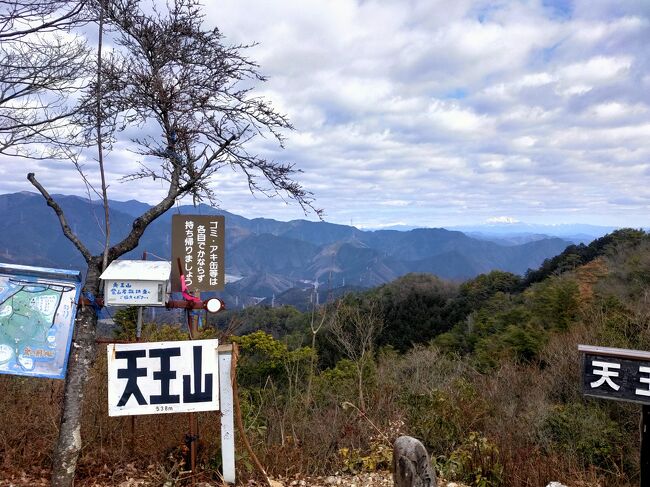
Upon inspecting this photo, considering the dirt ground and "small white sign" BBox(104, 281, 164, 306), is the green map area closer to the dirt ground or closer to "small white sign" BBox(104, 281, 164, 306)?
"small white sign" BBox(104, 281, 164, 306)

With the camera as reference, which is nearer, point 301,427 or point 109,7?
point 109,7

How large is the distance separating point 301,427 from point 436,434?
2353 millimetres

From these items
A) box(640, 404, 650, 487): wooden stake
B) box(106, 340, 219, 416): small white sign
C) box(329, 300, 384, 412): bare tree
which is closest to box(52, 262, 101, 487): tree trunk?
box(106, 340, 219, 416): small white sign

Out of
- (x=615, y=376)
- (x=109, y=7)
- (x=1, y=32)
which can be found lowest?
(x=615, y=376)

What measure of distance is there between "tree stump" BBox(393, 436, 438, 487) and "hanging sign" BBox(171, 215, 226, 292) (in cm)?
195

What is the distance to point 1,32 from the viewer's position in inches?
141

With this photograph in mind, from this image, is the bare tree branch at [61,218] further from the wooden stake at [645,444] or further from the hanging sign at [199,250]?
the wooden stake at [645,444]

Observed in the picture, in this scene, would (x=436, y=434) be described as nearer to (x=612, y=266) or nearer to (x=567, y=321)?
(x=567, y=321)

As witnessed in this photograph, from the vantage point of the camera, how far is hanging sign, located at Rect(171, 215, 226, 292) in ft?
13.1

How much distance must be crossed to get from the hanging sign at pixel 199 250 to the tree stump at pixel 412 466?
6.39 feet

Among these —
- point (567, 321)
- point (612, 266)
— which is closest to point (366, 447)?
point (567, 321)

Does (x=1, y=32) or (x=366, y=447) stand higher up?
(x=1, y=32)

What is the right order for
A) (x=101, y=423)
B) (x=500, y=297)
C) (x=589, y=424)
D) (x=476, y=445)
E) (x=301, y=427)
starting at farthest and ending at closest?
(x=500, y=297) → (x=589, y=424) → (x=301, y=427) → (x=476, y=445) → (x=101, y=423)

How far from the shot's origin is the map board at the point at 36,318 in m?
3.74
